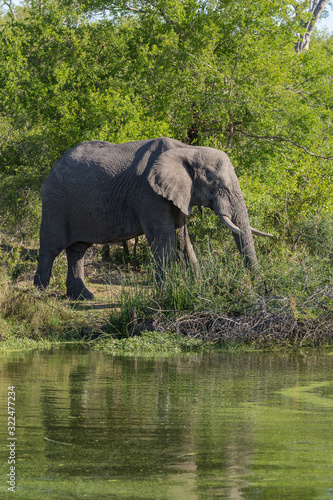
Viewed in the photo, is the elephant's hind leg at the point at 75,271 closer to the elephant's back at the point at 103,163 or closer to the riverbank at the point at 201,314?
the elephant's back at the point at 103,163

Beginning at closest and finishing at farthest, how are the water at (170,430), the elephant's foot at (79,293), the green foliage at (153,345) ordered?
1. the water at (170,430)
2. the green foliage at (153,345)
3. the elephant's foot at (79,293)

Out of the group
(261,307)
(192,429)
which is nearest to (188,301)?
(261,307)

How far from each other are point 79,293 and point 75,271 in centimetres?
42

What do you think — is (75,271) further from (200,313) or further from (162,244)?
(200,313)

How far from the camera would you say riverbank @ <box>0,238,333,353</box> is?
35.7ft

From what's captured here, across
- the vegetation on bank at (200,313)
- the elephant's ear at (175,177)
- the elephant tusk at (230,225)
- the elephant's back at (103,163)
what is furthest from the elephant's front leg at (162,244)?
the elephant's back at (103,163)

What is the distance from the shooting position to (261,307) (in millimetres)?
11008

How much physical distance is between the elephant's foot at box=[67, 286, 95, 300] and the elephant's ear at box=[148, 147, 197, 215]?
2449 mm

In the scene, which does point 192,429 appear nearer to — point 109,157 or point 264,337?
point 264,337

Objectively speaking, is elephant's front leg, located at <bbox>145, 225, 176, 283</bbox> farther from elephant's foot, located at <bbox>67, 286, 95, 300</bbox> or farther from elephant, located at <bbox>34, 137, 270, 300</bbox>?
elephant's foot, located at <bbox>67, 286, 95, 300</bbox>

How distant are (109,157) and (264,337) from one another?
4.59 metres

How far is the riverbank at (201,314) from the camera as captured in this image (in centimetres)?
1088

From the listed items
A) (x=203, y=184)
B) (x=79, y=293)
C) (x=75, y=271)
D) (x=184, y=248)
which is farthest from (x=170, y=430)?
(x=75, y=271)

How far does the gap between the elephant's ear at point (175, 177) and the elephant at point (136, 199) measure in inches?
0.6
